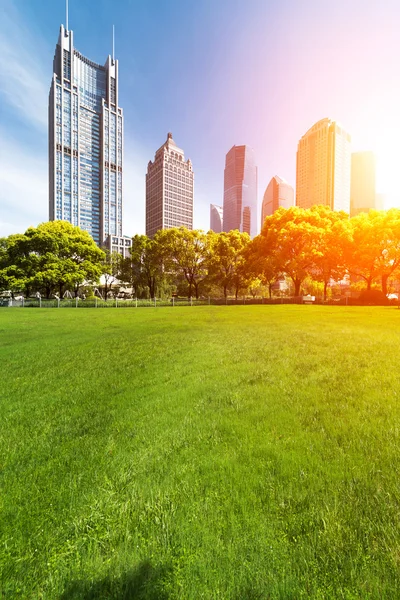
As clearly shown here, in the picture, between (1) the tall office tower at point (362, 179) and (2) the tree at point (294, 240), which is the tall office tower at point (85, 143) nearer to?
(2) the tree at point (294, 240)

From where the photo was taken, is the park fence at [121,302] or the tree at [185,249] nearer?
the park fence at [121,302]

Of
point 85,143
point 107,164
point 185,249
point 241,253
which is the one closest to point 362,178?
point 107,164

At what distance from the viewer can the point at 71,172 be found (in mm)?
140625

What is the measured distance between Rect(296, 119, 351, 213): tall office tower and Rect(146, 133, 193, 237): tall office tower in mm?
67625

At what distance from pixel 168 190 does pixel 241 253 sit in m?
122

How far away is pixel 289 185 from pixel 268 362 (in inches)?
8525

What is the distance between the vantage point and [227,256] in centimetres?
3972

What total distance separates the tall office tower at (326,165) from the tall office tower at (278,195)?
2983cm

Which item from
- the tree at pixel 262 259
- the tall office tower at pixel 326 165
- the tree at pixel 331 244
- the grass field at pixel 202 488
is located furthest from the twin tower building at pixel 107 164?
the grass field at pixel 202 488

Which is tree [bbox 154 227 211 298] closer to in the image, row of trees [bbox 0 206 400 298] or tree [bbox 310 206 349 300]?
row of trees [bbox 0 206 400 298]

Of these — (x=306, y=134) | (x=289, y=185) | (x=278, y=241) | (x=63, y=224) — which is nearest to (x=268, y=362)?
(x=278, y=241)

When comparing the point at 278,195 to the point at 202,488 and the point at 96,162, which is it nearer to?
the point at 96,162

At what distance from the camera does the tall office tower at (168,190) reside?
A: 146 metres

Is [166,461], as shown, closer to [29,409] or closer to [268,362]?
[29,409]
